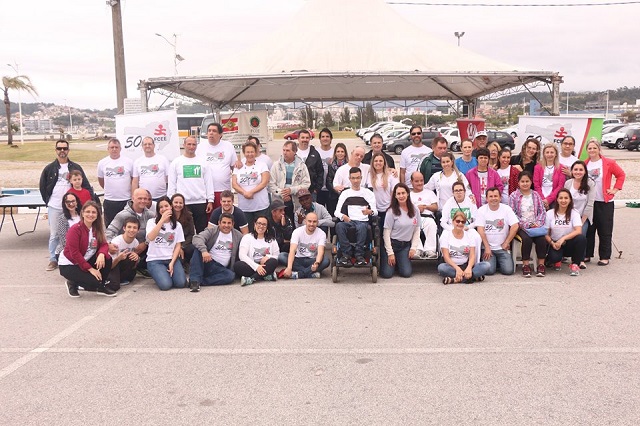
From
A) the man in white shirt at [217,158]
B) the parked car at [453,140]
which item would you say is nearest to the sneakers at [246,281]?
the man in white shirt at [217,158]

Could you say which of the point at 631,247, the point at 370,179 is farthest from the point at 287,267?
the point at 631,247

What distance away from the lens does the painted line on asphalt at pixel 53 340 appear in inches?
182

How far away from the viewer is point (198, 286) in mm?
6953

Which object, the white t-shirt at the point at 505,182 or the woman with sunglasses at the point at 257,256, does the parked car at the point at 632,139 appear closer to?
the white t-shirt at the point at 505,182

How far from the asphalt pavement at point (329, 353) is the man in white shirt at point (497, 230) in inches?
15.2

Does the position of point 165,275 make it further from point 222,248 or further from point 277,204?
point 277,204

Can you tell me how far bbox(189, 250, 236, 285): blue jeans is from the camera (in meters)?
7.13

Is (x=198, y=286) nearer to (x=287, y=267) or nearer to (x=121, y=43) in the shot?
(x=287, y=267)

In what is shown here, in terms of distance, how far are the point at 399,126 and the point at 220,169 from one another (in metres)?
38.7

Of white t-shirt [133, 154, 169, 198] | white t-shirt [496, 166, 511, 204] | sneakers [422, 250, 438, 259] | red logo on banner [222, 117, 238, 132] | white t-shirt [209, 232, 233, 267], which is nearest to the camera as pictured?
white t-shirt [209, 232, 233, 267]

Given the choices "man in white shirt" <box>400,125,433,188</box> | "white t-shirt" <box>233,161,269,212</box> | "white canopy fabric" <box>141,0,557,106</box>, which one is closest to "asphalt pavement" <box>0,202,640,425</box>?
"white t-shirt" <box>233,161,269,212</box>

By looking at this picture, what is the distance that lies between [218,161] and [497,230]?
394 centimetres

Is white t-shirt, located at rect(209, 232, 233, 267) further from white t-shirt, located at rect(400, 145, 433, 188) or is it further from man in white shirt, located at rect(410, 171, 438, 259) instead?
white t-shirt, located at rect(400, 145, 433, 188)

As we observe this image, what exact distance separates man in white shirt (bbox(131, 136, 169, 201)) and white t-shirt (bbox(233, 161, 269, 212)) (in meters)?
1.04
